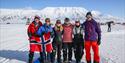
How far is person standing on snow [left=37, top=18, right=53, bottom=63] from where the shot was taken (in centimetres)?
920

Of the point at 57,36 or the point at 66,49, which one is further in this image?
the point at 66,49

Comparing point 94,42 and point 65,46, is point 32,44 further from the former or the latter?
point 94,42

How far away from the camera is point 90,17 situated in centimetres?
920

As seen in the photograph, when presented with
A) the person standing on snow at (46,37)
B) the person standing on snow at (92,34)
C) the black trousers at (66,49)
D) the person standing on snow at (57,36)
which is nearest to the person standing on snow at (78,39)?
the black trousers at (66,49)

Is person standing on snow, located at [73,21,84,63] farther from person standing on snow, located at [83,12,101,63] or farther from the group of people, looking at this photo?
person standing on snow, located at [83,12,101,63]

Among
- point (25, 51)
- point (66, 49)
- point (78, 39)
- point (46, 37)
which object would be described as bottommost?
point (25, 51)

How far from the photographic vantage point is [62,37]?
33.5 feet

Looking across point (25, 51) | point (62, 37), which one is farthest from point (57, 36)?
point (25, 51)

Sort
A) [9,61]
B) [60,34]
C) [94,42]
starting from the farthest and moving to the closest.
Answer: [9,61] < [60,34] < [94,42]

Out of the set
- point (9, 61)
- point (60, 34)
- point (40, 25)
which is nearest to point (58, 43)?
point (60, 34)

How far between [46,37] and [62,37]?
1014mm

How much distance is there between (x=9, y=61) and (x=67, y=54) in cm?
227

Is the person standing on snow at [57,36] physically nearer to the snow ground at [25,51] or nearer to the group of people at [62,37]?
the group of people at [62,37]

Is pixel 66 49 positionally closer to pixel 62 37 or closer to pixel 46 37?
pixel 62 37
